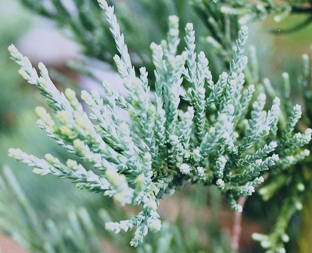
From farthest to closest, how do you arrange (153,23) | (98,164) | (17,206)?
(153,23)
(17,206)
(98,164)

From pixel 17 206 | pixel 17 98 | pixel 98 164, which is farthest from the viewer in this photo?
pixel 17 98

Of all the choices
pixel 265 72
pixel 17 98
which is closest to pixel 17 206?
pixel 265 72

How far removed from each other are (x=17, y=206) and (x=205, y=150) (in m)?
0.35

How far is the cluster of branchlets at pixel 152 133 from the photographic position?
298mm

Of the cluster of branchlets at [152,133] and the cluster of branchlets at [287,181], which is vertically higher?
the cluster of branchlets at [152,133]

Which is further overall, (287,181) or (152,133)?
(287,181)

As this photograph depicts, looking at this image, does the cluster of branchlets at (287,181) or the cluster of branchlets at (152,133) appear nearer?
the cluster of branchlets at (152,133)

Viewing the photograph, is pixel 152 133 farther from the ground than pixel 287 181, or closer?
farther from the ground

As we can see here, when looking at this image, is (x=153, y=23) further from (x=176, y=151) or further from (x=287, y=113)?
(x=176, y=151)

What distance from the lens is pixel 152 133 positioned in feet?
1.04

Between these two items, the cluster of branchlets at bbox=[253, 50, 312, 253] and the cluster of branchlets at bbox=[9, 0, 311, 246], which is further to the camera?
the cluster of branchlets at bbox=[253, 50, 312, 253]

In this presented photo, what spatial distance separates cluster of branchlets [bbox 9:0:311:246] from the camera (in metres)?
0.30

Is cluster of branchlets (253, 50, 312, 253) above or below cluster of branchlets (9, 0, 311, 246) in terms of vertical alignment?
below

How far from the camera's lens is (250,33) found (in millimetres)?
789
